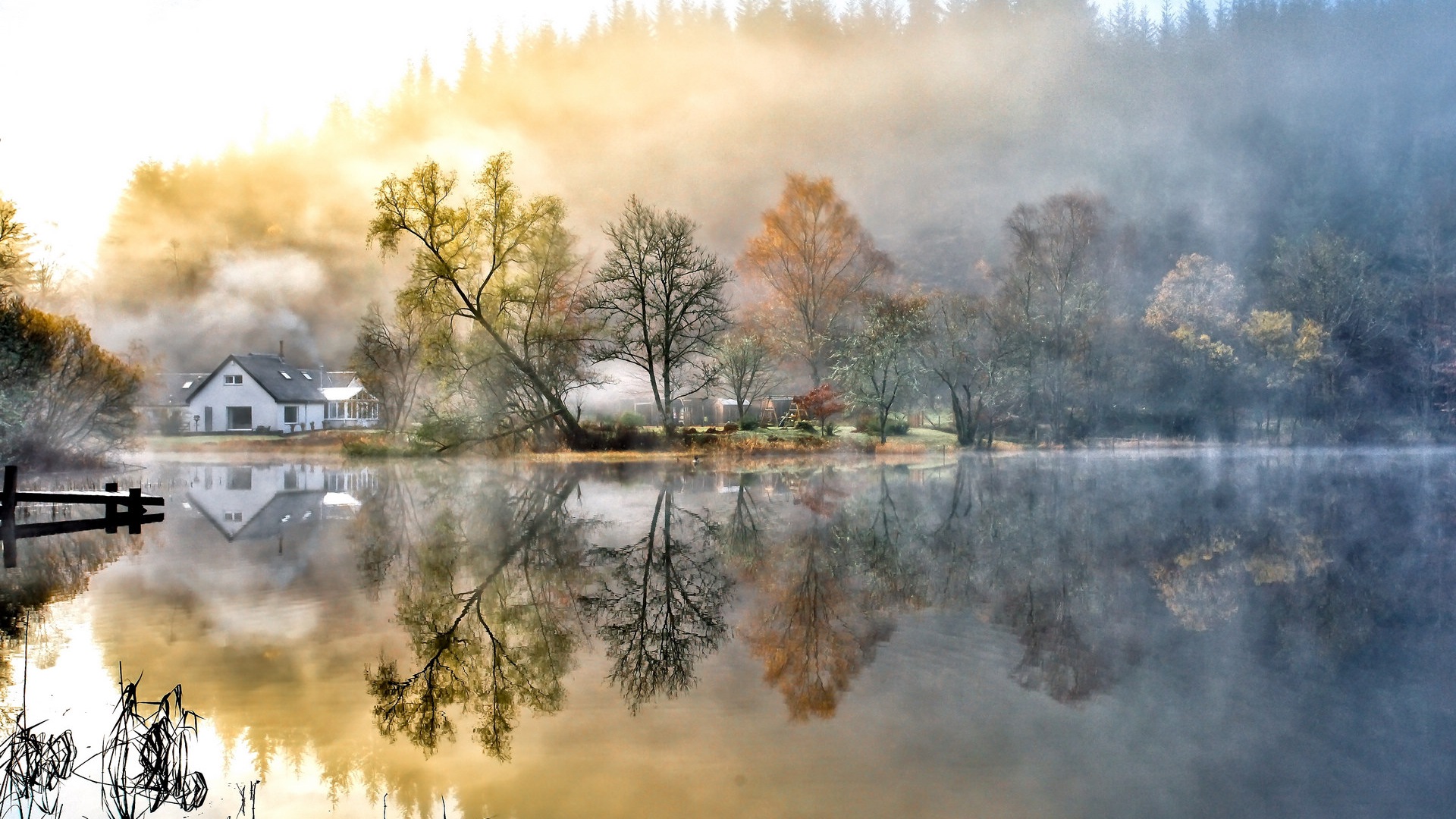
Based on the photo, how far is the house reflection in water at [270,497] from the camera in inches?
607

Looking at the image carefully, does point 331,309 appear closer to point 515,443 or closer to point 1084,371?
point 515,443

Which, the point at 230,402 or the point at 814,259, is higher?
Answer: the point at 814,259

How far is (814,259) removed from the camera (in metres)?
38.2

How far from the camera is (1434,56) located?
48.2 meters

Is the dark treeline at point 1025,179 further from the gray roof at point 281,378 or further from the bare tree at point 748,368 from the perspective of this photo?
the bare tree at point 748,368

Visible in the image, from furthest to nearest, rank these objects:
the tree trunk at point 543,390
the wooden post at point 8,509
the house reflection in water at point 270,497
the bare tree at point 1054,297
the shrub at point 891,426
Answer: the bare tree at point 1054,297 < the shrub at point 891,426 < the tree trunk at point 543,390 < the house reflection in water at point 270,497 < the wooden post at point 8,509

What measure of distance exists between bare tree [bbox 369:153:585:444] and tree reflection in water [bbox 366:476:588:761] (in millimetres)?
14823

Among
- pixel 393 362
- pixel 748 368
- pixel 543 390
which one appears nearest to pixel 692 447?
pixel 543 390

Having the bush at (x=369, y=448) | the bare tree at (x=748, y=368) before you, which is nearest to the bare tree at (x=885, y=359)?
the bare tree at (x=748, y=368)

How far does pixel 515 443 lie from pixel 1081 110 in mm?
34858

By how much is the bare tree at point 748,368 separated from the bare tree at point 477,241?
6413 mm

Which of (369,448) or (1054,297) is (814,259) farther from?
(369,448)

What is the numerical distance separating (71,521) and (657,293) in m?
18.7

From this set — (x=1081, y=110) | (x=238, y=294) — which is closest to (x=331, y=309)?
(x=238, y=294)
